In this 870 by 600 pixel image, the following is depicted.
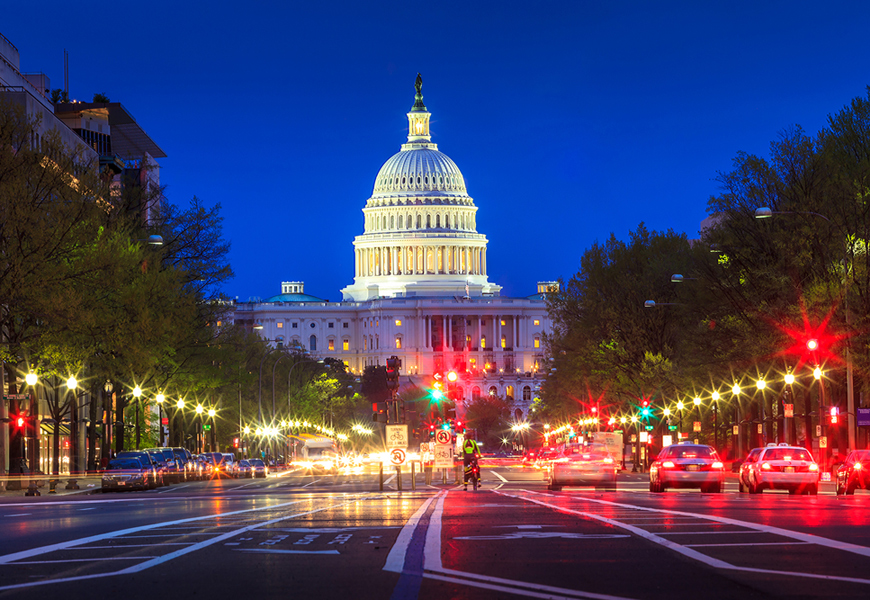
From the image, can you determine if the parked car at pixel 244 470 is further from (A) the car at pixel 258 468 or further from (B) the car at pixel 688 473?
(B) the car at pixel 688 473

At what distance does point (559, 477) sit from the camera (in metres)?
41.8

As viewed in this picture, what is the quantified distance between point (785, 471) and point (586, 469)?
654cm

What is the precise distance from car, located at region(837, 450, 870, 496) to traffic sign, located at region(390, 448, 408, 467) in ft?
42.5

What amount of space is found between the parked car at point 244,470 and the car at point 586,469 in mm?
40124

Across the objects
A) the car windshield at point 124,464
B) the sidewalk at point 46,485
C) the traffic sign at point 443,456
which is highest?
the traffic sign at point 443,456

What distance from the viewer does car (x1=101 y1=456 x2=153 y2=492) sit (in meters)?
50.6

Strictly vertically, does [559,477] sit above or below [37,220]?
below

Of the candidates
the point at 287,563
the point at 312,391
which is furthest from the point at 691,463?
the point at 312,391

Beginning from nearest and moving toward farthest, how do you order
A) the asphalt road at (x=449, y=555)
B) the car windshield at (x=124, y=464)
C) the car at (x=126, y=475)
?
the asphalt road at (x=449, y=555), the car at (x=126, y=475), the car windshield at (x=124, y=464)

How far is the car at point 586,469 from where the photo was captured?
41.3m

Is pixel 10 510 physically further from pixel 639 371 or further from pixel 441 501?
pixel 639 371

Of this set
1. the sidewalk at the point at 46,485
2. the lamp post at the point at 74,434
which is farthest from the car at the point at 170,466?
the lamp post at the point at 74,434

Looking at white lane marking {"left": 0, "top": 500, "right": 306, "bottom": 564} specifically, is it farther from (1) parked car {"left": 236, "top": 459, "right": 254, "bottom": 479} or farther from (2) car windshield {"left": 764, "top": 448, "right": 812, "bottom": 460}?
(1) parked car {"left": 236, "top": 459, "right": 254, "bottom": 479}

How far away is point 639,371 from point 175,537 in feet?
188
